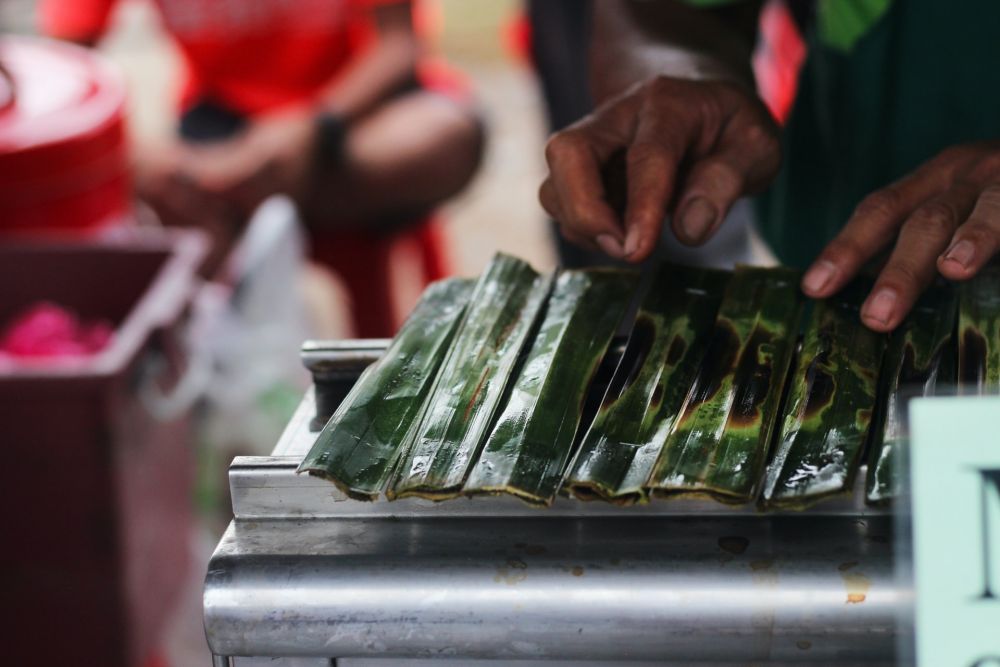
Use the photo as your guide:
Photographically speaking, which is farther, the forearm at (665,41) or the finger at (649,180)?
the forearm at (665,41)

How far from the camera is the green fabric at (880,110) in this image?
54.7 inches

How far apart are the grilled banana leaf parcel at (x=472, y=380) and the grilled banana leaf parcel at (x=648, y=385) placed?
0.08 metres

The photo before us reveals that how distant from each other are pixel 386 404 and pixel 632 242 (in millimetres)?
302

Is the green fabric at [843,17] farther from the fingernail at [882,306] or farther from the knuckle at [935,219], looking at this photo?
the fingernail at [882,306]

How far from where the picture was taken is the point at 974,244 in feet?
3.00

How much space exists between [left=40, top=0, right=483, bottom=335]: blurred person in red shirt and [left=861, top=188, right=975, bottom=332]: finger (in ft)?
7.08

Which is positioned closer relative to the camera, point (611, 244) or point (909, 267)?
point (909, 267)

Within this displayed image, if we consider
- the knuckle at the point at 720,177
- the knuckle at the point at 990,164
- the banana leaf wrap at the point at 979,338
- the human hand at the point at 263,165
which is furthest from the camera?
the human hand at the point at 263,165

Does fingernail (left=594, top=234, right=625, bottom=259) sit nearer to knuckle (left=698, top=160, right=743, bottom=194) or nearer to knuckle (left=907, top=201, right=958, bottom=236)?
knuckle (left=698, top=160, right=743, bottom=194)

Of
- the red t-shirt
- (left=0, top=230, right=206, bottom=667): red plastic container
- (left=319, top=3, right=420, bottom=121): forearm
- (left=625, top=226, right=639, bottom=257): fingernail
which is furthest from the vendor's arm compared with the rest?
the red t-shirt

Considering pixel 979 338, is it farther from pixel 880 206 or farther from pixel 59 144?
pixel 59 144

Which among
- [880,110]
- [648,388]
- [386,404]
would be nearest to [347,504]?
[386,404]

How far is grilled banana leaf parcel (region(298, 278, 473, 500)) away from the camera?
784mm

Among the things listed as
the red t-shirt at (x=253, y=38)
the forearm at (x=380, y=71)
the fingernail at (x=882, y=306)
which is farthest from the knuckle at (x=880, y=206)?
the red t-shirt at (x=253, y=38)
